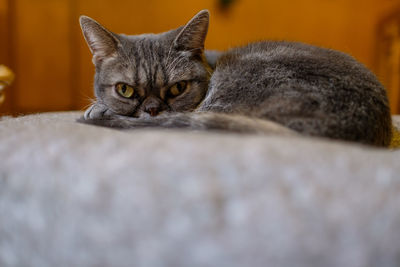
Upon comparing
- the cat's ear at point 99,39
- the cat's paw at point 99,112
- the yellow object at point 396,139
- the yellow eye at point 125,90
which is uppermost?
the cat's ear at point 99,39

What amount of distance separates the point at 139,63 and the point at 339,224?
36.5 inches

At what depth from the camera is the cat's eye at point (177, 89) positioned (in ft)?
3.86

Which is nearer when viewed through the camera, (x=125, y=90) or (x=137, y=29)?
(x=125, y=90)

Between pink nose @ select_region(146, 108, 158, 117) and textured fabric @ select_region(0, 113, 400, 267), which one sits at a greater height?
textured fabric @ select_region(0, 113, 400, 267)

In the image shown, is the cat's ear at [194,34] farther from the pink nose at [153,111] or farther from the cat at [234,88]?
the pink nose at [153,111]

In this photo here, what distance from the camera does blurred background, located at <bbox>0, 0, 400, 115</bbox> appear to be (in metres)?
3.17

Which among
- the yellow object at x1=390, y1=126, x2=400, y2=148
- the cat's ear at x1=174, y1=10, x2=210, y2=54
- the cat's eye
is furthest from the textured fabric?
the cat's ear at x1=174, y1=10, x2=210, y2=54

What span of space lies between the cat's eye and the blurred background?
185 centimetres

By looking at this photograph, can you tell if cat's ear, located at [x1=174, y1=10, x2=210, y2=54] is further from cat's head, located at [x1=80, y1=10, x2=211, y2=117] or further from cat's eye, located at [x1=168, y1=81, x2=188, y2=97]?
cat's eye, located at [x1=168, y1=81, x2=188, y2=97]

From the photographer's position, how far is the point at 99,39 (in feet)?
4.05

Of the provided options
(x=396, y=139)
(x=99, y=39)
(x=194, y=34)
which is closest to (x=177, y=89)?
(x=194, y=34)

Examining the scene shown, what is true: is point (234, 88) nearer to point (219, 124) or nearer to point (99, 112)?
point (219, 124)

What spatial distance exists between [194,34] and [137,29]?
246cm

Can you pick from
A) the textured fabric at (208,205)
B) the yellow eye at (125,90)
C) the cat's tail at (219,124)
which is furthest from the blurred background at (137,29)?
the textured fabric at (208,205)
